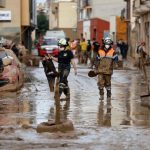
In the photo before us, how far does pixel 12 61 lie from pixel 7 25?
86.7 ft

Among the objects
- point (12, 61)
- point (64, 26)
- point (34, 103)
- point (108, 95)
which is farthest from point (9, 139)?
point (64, 26)

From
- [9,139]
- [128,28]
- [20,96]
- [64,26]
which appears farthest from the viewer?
[64,26]

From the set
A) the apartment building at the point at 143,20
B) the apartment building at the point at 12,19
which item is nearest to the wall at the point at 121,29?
the apartment building at the point at 143,20

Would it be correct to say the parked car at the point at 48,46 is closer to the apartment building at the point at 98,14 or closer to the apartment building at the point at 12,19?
the apartment building at the point at 12,19

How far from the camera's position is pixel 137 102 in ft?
56.1

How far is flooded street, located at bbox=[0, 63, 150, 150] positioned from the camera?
10.0 meters

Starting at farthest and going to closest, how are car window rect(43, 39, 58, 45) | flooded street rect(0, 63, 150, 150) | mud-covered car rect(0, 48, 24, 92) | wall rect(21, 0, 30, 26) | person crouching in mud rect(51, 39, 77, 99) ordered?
car window rect(43, 39, 58, 45) < wall rect(21, 0, 30, 26) < mud-covered car rect(0, 48, 24, 92) < person crouching in mud rect(51, 39, 77, 99) < flooded street rect(0, 63, 150, 150)

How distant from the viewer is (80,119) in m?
13.3

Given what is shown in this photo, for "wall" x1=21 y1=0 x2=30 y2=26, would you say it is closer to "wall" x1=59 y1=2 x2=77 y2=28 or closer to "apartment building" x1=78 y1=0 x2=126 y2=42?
"apartment building" x1=78 y1=0 x2=126 y2=42

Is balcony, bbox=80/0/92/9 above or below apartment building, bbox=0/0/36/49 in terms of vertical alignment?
above

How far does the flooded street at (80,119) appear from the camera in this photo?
10.0 metres

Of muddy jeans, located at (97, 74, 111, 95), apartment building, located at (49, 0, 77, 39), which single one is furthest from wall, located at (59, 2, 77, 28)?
muddy jeans, located at (97, 74, 111, 95)

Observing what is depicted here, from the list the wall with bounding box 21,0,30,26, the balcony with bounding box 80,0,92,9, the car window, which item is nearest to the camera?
the wall with bounding box 21,0,30,26

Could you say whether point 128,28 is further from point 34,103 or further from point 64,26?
point 34,103
